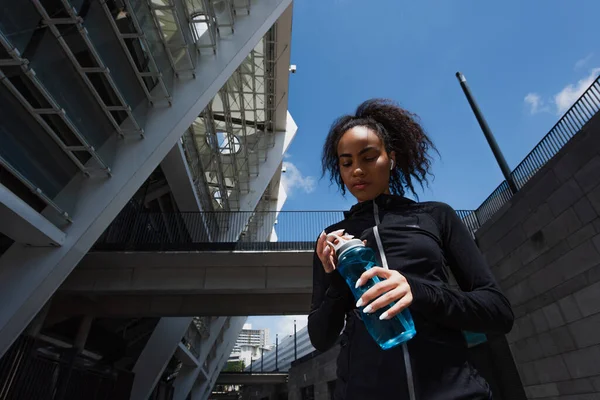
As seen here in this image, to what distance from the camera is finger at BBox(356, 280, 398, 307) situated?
1062mm

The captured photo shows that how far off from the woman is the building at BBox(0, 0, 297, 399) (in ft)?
25.7

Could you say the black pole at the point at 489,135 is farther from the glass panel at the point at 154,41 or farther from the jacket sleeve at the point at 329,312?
the glass panel at the point at 154,41

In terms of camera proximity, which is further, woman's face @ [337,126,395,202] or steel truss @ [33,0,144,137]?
steel truss @ [33,0,144,137]

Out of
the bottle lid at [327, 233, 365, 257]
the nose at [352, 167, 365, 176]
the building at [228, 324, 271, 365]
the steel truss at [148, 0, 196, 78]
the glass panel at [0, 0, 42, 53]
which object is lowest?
the bottle lid at [327, 233, 365, 257]

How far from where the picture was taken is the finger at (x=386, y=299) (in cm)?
105

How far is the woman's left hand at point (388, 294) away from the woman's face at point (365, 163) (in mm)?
743

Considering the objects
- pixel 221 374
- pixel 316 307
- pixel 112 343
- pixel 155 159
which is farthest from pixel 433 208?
pixel 221 374

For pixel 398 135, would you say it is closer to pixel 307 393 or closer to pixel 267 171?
pixel 267 171

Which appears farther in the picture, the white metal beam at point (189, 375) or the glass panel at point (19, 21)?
the white metal beam at point (189, 375)

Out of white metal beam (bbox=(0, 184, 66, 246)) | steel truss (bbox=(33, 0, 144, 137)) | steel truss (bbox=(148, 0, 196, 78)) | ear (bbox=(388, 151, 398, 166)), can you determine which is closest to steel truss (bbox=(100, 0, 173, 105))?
steel truss (bbox=(148, 0, 196, 78))

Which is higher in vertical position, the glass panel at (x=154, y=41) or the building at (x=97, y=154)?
the glass panel at (x=154, y=41)

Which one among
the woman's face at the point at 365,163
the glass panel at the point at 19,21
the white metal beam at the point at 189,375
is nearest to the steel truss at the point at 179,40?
the glass panel at the point at 19,21

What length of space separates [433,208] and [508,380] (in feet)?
38.9

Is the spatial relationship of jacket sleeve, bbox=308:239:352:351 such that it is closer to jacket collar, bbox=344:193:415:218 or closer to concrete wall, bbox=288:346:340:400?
jacket collar, bbox=344:193:415:218
